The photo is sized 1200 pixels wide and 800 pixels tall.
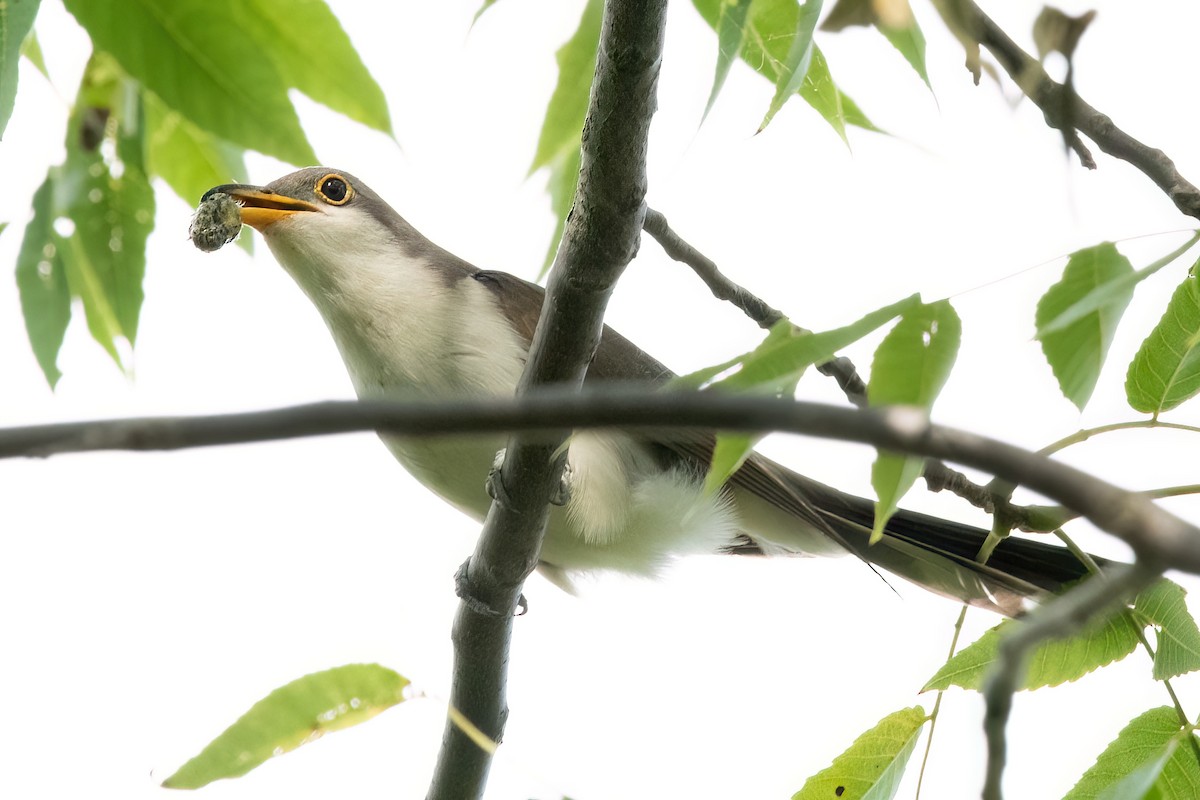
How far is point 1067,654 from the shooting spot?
2.40m

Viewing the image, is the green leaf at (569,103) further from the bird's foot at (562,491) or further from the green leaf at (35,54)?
the green leaf at (35,54)

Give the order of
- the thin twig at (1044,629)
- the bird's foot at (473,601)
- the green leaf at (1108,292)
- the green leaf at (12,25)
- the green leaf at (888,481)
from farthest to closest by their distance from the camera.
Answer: the bird's foot at (473,601), the green leaf at (12,25), the green leaf at (888,481), the green leaf at (1108,292), the thin twig at (1044,629)

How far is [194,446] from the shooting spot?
2.79ft

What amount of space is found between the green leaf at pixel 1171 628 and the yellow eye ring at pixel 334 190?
3.18 m

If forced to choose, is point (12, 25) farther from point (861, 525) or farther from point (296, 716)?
point (861, 525)

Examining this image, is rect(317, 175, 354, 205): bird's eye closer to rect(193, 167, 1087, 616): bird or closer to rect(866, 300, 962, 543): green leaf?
rect(193, 167, 1087, 616): bird

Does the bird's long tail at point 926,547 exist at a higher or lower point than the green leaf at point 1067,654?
higher

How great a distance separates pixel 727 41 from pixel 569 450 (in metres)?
2.02

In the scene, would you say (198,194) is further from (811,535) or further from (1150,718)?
(1150,718)

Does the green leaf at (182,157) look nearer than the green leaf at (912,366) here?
No

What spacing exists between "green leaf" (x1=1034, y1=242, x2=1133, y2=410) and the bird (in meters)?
1.76

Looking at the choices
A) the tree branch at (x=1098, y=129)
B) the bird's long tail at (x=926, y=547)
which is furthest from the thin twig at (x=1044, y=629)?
the bird's long tail at (x=926, y=547)

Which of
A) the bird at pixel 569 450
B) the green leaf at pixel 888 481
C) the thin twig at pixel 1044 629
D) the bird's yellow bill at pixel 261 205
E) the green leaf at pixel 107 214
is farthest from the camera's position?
the bird's yellow bill at pixel 261 205

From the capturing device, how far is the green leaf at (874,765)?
2.37 metres
